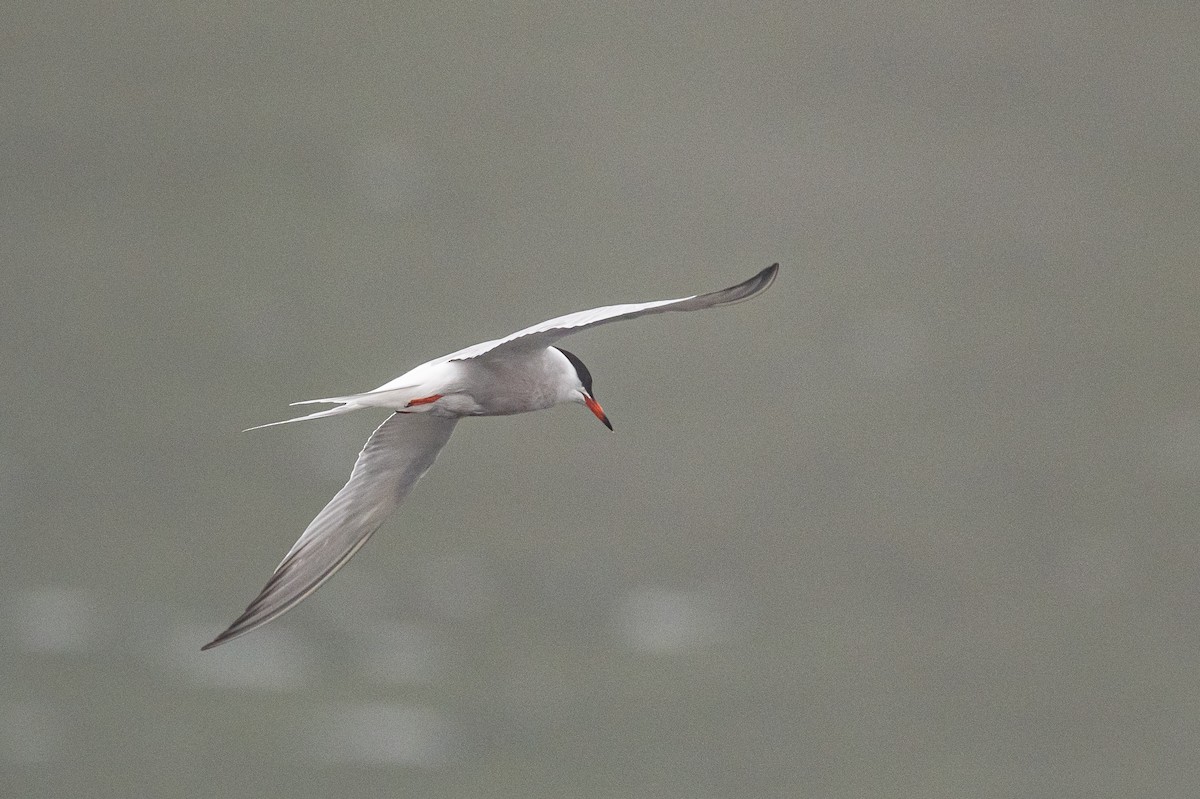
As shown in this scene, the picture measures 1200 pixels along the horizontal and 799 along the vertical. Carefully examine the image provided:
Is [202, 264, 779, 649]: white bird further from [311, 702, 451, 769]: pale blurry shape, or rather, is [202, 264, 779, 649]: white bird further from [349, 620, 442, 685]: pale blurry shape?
[349, 620, 442, 685]: pale blurry shape

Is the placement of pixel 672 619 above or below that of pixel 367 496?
below

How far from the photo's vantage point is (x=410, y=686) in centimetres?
941

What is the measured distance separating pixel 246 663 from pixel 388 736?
99 cm

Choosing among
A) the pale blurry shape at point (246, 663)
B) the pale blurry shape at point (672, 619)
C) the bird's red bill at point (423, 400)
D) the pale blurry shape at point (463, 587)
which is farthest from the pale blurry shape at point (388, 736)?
the bird's red bill at point (423, 400)

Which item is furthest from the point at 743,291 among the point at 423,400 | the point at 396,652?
the point at 396,652

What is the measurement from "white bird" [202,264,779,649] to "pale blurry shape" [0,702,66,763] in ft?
24.9

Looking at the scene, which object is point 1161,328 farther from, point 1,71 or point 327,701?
point 1,71

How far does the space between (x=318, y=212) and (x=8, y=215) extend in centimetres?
193

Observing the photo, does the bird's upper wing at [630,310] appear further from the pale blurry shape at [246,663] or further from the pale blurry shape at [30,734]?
the pale blurry shape at [30,734]

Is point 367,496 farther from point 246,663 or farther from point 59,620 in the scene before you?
point 59,620

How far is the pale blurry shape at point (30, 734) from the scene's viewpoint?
9047 millimetres

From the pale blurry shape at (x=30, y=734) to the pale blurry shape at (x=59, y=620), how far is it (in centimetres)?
42

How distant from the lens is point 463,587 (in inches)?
377

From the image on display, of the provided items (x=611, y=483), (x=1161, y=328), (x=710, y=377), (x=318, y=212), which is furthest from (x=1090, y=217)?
(x=318, y=212)
